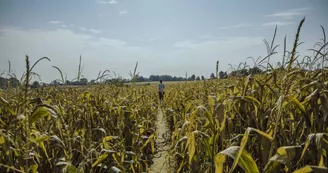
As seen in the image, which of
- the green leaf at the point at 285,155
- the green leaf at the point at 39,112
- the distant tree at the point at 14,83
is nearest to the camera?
the green leaf at the point at 285,155

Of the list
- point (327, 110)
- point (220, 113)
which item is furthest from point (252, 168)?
point (327, 110)

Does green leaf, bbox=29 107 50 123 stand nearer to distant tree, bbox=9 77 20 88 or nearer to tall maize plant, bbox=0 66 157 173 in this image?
tall maize plant, bbox=0 66 157 173

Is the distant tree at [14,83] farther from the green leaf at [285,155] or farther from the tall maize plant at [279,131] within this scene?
the green leaf at [285,155]

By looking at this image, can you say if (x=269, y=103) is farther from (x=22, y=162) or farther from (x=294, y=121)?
(x=22, y=162)

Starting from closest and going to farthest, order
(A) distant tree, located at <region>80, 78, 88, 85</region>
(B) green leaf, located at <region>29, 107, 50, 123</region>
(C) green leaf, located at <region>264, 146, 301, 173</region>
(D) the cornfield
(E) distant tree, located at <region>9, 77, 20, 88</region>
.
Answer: (C) green leaf, located at <region>264, 146, 301, 173</region>
(D) the cornfield
(B) green leaf, located at <region>29, 107, 50, 123</region>
(E) distant tree, located at <region>9, 77, 20, 88</region>
(A) distant tree, located at <region>80, 78, 88, 85</region>

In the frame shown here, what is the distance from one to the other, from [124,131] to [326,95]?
288 cm

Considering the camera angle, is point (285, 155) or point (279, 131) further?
point (279, 131)

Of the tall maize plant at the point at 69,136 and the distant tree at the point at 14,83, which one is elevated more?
the distant tree at the point at 14,83

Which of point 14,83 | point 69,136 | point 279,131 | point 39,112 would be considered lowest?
point 69,136

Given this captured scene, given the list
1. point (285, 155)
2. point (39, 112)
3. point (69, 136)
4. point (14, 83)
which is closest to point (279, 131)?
point (285, 155)

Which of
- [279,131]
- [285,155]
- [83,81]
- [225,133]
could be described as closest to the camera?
[285,155]

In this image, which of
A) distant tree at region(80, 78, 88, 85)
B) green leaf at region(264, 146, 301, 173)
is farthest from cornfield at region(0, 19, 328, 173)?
distant tree at region(80, 78, 88, 85)

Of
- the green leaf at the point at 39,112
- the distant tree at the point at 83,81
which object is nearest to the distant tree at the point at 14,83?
the green leaf at the point at 39,112

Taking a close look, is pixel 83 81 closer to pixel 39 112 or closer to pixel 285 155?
pixel 39 112
